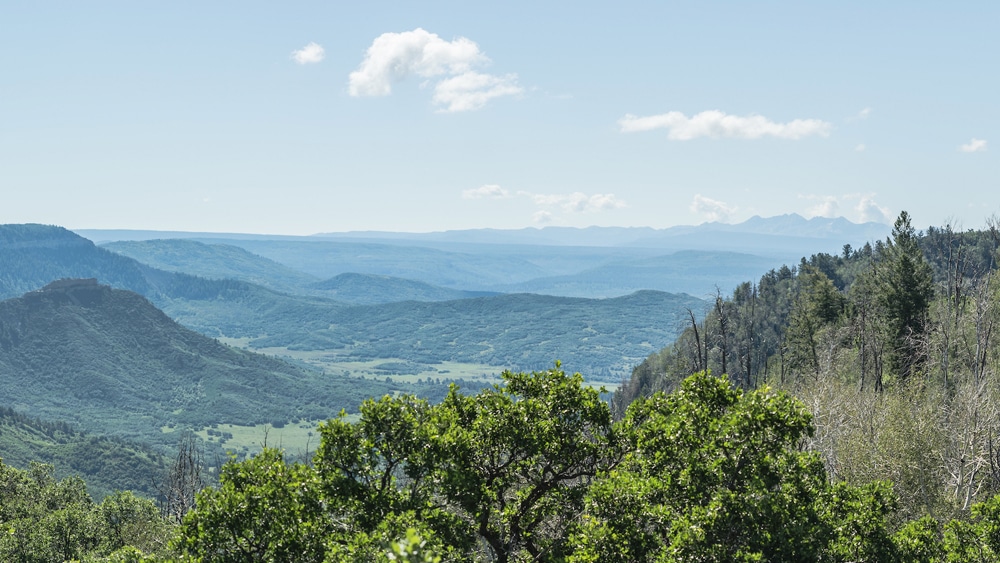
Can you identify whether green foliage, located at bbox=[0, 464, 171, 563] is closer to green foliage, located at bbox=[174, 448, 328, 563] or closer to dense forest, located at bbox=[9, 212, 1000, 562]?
green foliage, located at bbox=[174, 448, 328, 563]

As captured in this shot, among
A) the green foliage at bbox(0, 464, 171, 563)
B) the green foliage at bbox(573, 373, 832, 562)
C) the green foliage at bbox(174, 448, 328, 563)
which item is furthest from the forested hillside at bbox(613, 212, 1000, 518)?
the green foliage at bbox(0, 464, 171, 563)

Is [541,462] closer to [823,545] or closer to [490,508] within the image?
[490,508]

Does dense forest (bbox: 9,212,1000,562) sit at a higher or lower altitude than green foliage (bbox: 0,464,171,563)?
higher

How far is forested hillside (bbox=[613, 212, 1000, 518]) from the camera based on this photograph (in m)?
31.2

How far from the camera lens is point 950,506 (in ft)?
91.2

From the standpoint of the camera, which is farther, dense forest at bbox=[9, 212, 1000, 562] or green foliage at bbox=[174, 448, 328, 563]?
green foliage at bbox=[174, 448, 328, 563]

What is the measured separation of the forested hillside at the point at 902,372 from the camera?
102 ft

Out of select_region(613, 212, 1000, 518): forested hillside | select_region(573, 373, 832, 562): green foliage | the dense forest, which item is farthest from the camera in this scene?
select_region(613, 212, 1000, 518): forested hillside

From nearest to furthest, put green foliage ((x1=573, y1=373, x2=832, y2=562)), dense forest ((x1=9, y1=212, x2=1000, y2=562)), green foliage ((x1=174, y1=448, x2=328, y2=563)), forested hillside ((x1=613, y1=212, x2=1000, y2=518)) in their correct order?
1. green foliage ((x1=573, y1=373, x2=832, y2=562))
2. dense forest ((x1=9, y1=212, x2=1000, y2=562))
3. green foliage ((x1=174, y1=448, x2=328, y2=563))
4. forested hillside ((x1=613, y1=212, x2=1000, y2=518))

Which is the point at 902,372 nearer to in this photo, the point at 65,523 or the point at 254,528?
the point at 254,528

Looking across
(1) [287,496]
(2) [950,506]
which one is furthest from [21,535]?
(2) [950,506]

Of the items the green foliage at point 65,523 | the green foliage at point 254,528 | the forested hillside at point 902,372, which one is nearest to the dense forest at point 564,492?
the green foliage at point 254,528

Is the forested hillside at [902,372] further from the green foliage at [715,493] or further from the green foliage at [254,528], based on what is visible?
the green foliage at [254,528]

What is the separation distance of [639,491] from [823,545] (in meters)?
4.27
